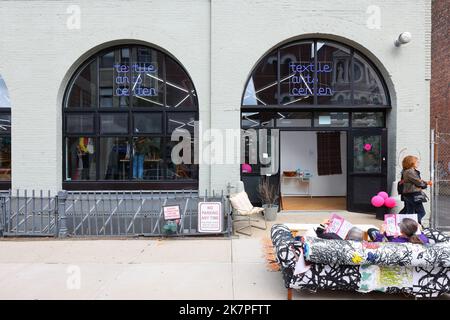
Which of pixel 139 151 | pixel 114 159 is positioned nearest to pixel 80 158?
pixel 114 159

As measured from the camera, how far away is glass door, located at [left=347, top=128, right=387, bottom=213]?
8.84 m

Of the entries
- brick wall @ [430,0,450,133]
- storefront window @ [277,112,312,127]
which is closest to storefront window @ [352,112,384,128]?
storefront window @ [277,112,312,127]

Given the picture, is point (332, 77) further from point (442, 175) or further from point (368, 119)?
point (442, 175)

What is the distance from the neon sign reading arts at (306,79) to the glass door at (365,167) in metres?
1.50

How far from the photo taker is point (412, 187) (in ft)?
22.2

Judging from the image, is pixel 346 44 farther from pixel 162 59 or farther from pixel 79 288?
pixel 79 288

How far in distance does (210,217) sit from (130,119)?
4072 millimetres

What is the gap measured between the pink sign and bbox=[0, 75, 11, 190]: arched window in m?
5.56

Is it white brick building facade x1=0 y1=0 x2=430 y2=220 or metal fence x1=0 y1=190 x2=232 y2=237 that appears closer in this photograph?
metal fence x1=0 y1=190 x2=232 y2=237

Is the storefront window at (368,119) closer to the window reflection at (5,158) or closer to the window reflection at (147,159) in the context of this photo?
the window reflection at (147,159)

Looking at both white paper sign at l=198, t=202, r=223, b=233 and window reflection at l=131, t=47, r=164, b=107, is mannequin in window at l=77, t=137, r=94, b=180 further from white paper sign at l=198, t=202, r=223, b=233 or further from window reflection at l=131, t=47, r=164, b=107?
white paper sign at l=198, t=202, r=223, b=233

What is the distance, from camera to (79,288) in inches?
170

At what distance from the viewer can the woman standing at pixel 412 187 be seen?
6.62 m
